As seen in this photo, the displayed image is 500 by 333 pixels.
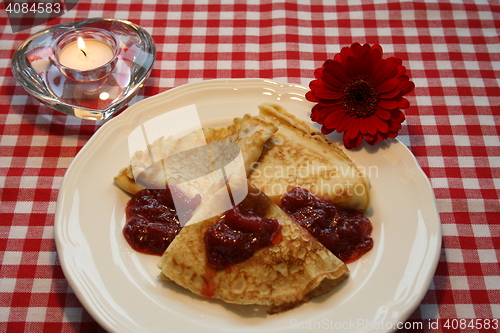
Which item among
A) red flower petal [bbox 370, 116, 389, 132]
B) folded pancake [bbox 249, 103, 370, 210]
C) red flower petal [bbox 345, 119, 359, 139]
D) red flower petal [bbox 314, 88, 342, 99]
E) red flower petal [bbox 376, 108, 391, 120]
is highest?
red flower petal [bbox 314, 88, 342, 99]

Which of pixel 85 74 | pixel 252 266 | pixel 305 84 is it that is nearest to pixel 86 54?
pixel 85 74

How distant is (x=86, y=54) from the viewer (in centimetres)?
349

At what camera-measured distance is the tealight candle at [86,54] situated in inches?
136

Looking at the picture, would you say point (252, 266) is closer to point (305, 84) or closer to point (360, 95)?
point (360, 95)

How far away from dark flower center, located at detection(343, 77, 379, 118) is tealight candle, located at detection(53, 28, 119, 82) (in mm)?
1712

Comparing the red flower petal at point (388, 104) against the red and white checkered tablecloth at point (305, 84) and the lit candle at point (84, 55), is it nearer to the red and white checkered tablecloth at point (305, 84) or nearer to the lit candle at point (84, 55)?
the red and white checkered tablecloth at point (305, 84)

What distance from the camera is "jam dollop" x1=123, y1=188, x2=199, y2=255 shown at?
8.82 feet

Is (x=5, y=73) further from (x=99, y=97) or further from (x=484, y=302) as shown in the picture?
(x=484, y=302)

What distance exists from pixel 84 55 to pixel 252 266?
2062 millimetres

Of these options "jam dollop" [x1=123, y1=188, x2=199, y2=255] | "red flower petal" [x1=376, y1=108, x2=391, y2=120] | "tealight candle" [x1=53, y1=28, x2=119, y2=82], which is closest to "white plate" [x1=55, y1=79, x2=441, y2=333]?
"jam dollop" [x1=123, y1=188, x2=199, y2=255]

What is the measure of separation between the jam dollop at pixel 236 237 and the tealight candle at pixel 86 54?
5.41 feet

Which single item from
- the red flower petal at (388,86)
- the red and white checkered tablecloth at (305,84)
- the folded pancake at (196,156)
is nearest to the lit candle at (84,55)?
the red and white checkered tablecloth at (305,84)

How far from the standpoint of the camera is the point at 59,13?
4.24 m

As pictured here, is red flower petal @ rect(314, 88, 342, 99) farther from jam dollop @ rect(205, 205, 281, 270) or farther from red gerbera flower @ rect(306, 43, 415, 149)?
jam dollop @ rect(205, 205, 281, 270)
